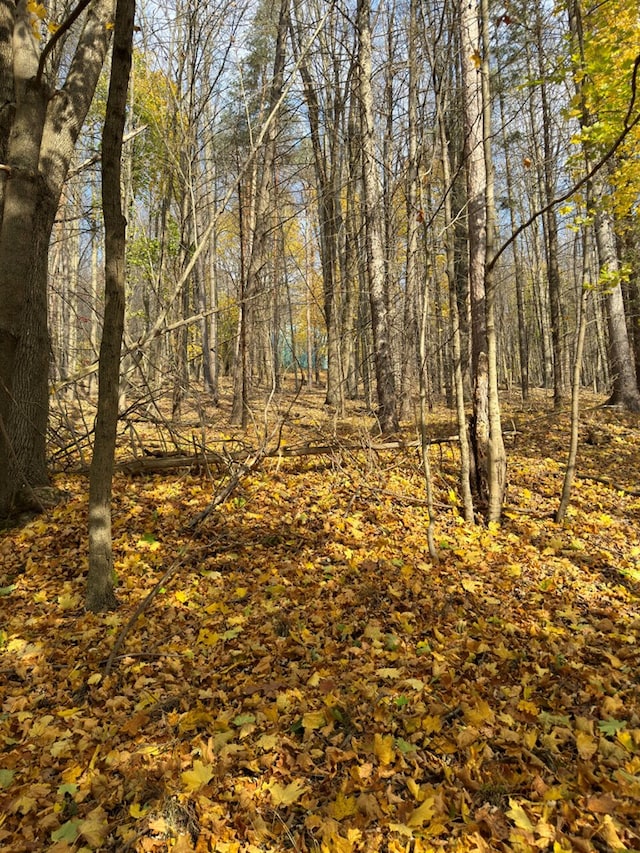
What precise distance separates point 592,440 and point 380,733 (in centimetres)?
736

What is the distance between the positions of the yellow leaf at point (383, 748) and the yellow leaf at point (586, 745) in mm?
949

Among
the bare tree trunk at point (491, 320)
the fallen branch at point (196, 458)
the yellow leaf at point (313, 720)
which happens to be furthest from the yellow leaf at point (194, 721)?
the bare tree trunk at point (491, 320)

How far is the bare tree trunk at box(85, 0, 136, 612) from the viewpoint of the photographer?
3.16 m

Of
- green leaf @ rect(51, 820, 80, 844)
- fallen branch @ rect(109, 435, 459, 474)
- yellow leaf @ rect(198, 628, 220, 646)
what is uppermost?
fallen branch @ rect(109, 435, 459, 474)

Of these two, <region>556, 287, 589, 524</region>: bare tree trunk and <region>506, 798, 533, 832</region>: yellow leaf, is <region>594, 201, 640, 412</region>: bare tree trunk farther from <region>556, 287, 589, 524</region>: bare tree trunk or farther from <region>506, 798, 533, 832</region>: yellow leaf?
<region>506, 798, 533, 832</region>: yellow leaf

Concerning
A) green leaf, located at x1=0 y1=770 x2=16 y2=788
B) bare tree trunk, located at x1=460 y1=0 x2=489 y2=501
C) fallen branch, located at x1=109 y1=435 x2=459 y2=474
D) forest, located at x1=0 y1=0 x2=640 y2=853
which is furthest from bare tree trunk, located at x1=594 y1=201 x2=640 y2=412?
green leaf, located at x1=0 y1=770 x2=16 y2=788

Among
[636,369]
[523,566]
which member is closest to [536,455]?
[523,566]

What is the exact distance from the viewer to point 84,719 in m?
2.73

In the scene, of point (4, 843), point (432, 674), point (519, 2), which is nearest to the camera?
point (4, 843)

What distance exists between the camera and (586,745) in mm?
2455

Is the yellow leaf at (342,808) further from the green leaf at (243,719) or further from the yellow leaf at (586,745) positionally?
the yellow leaf at (586,745)

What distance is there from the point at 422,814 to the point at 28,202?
5495mm

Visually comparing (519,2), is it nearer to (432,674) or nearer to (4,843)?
(432,674)

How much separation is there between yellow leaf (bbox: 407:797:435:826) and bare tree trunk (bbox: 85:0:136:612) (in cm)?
255
